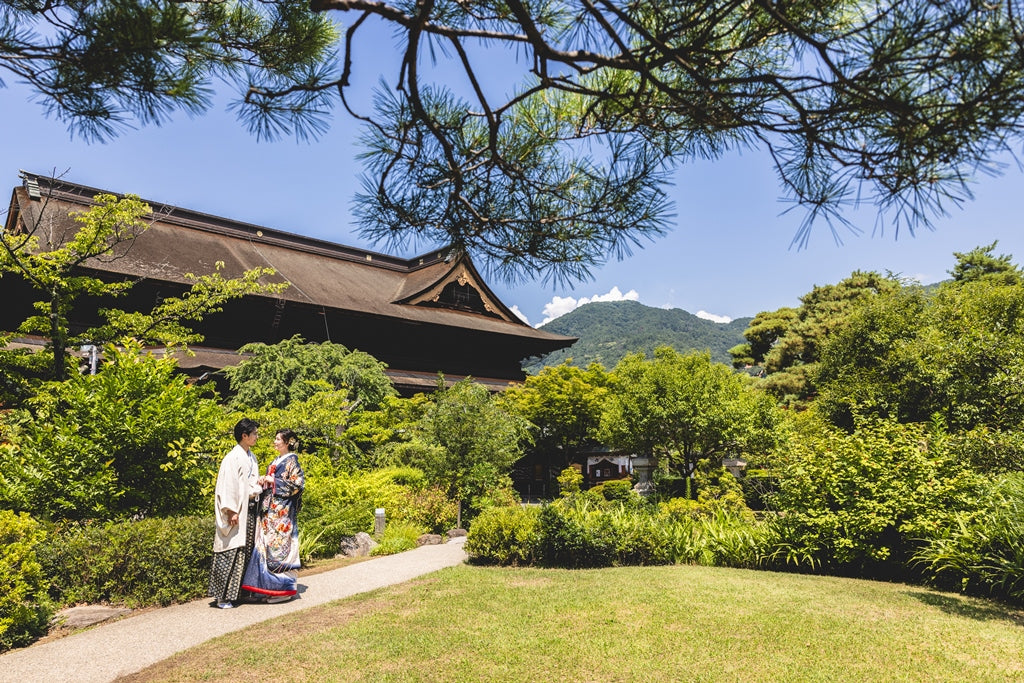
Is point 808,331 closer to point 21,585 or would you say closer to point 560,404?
point 560,404

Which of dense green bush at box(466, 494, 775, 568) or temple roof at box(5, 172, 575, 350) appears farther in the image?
temple roof at box(5, 172, 575, 350)

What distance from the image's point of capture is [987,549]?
6531mm

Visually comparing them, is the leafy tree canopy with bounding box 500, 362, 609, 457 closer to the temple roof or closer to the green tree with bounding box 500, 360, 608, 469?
the green tree with bounding box 500, 360, 608, 469

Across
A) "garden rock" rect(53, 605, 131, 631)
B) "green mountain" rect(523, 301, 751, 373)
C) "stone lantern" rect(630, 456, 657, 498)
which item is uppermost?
"green mountain" rect(523, 301, 751, 373)

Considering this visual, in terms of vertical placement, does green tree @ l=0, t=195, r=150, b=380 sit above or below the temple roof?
below

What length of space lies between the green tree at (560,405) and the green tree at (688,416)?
59.6 inches

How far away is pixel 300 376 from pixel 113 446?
19.0 ft

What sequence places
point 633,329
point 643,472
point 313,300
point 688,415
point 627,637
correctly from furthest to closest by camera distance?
point 633,329 → point 643,472 → point 313,300 → point 688,415 → point 627,637

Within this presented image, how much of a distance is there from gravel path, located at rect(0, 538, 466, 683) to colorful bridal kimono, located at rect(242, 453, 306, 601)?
0.20 m

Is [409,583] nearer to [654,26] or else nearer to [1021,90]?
[654,26]

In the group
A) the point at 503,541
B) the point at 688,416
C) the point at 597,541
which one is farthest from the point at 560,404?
the point at 503,541

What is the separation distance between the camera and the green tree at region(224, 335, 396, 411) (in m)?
11.4

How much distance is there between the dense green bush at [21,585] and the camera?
→ 4.45 m

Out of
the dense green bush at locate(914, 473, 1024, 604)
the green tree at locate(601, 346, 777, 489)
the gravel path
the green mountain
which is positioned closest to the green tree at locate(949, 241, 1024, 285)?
the green tree at locate(601, 346, 777, 489)
